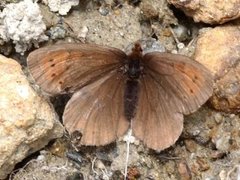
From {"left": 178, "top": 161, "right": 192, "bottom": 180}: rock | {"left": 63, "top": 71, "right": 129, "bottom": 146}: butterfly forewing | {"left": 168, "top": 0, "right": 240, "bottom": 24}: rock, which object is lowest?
{"left": 178, "top": 161, "right": 192, "bottom": 180}: rock

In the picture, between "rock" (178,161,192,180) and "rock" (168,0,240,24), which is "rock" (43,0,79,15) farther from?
→ "rock" (178,161,192,180)

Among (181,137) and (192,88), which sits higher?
(192,88)

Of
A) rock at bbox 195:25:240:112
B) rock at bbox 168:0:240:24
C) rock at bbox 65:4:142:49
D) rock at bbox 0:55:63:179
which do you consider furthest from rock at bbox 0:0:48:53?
rock at bbox 195:25:240:112

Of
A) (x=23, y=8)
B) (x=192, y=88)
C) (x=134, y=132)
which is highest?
(x=23, y=8)

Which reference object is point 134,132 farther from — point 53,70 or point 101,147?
point 53,70

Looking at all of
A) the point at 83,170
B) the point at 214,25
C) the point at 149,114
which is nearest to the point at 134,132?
the point at 149,114

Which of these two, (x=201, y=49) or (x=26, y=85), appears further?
(x=201, y=49)

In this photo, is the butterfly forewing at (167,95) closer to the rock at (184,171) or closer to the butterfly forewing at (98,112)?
the butterfly forewing at (98,112)
